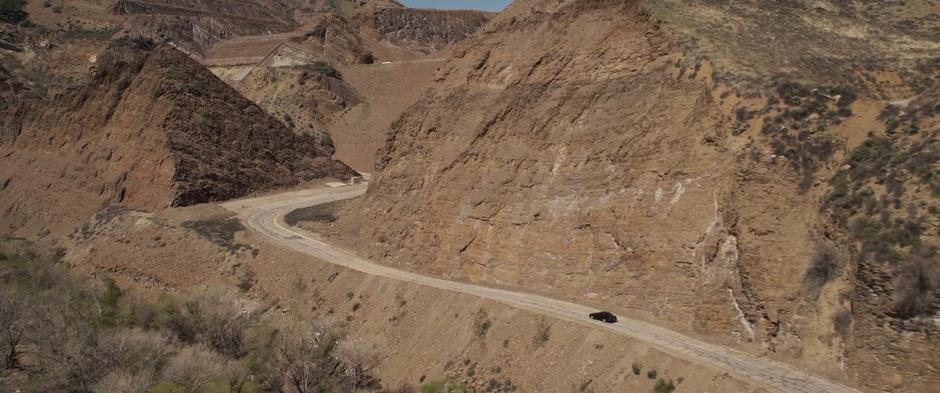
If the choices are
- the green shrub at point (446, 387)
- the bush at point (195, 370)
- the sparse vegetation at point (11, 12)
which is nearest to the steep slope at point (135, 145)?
the bush at point (195, 370)

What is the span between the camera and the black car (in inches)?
869

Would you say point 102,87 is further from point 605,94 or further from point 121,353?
point 605,94

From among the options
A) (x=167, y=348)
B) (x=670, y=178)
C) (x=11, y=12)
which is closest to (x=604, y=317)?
(x=670, y=178)

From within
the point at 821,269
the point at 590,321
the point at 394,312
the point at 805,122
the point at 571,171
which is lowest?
the point at 394,312

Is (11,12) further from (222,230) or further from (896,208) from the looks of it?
(896,208)

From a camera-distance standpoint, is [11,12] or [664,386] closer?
[664,386]

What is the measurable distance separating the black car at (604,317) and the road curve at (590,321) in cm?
20

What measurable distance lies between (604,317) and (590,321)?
422mm

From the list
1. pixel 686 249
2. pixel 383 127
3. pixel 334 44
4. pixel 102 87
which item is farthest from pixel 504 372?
pixel 334 44

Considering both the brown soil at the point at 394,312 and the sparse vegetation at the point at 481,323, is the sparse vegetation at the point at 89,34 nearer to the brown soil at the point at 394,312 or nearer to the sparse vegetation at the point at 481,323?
the brown soil at the point at 394,312

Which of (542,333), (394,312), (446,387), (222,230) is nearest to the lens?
(446,387)

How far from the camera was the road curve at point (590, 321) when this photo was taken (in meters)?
17.4

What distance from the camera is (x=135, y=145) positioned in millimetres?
47156

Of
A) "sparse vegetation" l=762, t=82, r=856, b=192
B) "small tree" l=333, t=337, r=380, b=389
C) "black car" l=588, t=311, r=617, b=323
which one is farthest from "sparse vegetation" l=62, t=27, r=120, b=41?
"sparse vegetation" l=762, t=82, r=856, b=192
